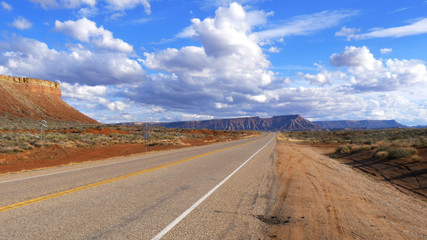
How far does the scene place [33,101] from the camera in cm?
9625

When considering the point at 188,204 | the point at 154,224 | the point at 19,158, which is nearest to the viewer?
the point at 154,224

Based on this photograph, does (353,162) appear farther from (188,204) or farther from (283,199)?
(188,204)

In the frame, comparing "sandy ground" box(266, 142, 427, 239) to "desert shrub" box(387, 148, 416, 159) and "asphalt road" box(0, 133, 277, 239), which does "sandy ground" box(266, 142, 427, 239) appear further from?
"desert shrub" box(387, 148, 416, 159)

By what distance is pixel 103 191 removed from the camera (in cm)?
756

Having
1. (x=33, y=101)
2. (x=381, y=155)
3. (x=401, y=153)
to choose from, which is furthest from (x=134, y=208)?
Answer: (x=33, y=101)

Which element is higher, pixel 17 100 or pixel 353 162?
pixel 17 100

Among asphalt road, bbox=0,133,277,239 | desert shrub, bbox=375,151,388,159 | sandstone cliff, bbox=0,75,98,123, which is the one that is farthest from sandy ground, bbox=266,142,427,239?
sandstone cliff, bbox=0,75,98,123

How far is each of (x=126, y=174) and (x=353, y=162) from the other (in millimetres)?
16542

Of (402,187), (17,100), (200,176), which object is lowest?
(402,187)

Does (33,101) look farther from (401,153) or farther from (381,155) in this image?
(401,153)

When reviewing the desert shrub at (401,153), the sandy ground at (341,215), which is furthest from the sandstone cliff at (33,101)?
the desert shrub at (401,153)

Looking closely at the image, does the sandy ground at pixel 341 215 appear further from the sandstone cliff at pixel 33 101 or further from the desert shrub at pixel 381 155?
the sandstone cliff at pixel 33 101

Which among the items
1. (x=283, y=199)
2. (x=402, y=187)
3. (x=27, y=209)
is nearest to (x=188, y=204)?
(x=283, y=199)

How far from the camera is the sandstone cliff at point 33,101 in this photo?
8344cm
